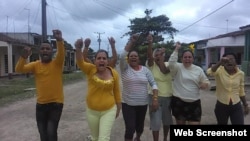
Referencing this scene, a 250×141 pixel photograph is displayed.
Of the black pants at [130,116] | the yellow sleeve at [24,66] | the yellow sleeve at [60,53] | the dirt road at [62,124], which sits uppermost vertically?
the yellow sleeve at [60,53]

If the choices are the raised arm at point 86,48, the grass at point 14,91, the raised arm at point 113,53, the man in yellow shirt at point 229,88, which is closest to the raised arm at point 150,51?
the raised arm at point 113,53

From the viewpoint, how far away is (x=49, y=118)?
5.54m

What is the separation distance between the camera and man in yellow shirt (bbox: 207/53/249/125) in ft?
19.2

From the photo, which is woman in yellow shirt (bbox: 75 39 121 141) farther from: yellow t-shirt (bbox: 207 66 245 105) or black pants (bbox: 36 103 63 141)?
yellow t-shirt (bbox: 207 66 245 105)

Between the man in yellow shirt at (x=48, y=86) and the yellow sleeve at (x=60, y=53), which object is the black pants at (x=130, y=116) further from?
the yellow sleeve at (x=60, y=53)

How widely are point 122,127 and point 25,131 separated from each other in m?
2.16

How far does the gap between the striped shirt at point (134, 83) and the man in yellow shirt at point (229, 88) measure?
1.06m

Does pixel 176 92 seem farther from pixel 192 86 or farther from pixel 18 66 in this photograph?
pixel 18 66

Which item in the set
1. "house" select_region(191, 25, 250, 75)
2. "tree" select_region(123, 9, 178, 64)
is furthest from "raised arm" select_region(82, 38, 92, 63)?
"tree" select_region(123, 9, 178, 64)

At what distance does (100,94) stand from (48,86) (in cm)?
81

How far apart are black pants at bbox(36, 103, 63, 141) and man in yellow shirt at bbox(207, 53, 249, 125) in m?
2.54

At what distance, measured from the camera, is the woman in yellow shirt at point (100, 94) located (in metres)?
5.19

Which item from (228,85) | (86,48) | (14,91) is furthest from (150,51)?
(14,91)

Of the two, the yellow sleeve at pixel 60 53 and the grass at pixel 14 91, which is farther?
the grass at pixel 14 91
